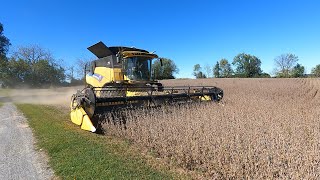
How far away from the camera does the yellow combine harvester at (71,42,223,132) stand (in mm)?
8258

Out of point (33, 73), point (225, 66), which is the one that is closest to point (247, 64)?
point (225, 66)

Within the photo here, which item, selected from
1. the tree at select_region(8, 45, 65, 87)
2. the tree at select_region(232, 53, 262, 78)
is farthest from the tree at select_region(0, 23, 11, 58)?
the tree at select_region(232, 53, 262, 78)

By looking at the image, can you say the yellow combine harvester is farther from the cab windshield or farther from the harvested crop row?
the harvested crop row

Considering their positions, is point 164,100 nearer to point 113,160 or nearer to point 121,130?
point 121,130

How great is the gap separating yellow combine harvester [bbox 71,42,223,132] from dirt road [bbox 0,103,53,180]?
5.84 feet

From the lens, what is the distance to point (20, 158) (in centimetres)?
554

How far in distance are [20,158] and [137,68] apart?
732 centimetres

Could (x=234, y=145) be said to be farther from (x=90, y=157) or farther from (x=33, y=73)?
(x=33, y=73)

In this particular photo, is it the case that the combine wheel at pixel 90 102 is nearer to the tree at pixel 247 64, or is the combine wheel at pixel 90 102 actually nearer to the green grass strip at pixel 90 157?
the green grass strip at pixel 90 157

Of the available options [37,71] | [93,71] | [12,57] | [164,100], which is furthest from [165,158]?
[12,57]

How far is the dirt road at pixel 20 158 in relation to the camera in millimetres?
4629

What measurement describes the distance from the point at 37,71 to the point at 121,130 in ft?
167

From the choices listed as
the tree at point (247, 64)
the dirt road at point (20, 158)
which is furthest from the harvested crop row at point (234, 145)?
the tree at point (247, 64)

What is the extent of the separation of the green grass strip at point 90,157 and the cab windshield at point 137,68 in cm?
474
